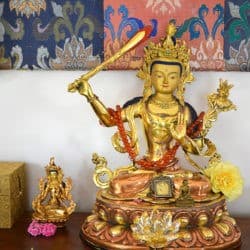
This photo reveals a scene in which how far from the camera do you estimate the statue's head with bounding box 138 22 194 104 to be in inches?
48.1

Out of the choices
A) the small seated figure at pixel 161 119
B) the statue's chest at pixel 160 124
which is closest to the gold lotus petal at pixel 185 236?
the small seated figure at pixel 161 119

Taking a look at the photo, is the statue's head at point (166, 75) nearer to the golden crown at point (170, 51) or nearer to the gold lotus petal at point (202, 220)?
the golden crown at point (170, 51)

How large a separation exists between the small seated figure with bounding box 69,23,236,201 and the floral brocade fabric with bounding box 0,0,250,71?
0.35ft

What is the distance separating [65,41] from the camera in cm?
137

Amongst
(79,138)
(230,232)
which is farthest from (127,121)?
(230,232)

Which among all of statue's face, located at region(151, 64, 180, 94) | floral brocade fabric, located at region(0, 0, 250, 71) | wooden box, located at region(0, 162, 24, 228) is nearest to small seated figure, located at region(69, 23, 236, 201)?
statue's face, located at region(151, 64, 180, 94)

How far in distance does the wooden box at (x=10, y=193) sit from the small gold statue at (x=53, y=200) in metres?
0.05

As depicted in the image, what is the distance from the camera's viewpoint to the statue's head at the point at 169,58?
1.22 metres

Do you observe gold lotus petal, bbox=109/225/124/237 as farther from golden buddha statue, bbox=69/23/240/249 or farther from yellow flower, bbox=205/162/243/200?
yellow flower, bbox=205/162/243/200

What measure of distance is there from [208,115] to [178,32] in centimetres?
24

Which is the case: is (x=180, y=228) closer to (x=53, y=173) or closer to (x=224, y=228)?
(x=224, y=228)

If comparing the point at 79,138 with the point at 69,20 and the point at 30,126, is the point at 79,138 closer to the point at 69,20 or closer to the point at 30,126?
the point at 30,126

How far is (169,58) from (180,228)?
38 cm

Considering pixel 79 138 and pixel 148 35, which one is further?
pixel 79 138
